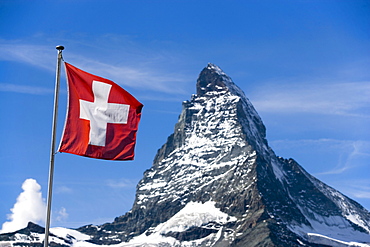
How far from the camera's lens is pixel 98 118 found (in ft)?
153

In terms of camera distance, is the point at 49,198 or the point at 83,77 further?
the point at 83,77

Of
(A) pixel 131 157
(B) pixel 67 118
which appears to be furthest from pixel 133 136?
(B) pixel 67 118

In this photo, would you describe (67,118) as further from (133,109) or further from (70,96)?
(133,109)

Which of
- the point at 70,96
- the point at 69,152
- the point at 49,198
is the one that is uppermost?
the point at 70,96

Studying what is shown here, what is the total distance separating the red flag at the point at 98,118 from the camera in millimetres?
45469

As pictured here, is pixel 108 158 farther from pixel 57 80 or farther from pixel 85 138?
pixel 57 80

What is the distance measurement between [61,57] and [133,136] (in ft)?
20.5

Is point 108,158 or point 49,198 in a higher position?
point 108,158

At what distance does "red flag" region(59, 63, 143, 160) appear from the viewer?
149ft

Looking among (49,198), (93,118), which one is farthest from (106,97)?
(49,198)

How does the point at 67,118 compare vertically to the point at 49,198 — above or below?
above

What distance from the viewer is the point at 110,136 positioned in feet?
153

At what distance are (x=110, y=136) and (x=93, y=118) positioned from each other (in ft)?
4.48

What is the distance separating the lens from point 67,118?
1783 inches
